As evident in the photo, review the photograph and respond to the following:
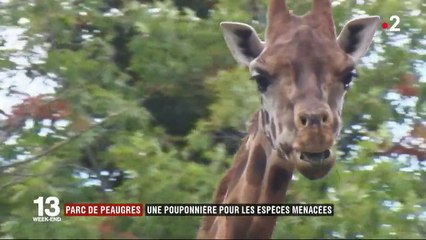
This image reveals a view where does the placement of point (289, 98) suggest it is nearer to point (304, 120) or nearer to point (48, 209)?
point (304, 120)

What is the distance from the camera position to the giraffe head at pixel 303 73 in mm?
4379

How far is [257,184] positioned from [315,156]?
0.61 meters

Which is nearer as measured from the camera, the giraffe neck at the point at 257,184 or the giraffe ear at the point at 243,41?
the giraffe neck at the point at 257,184

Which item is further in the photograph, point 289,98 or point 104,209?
point 104,209

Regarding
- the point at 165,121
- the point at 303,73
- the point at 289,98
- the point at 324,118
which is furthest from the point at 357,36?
the point at 165,121

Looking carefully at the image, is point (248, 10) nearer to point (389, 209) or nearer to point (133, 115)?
point (133, 115)

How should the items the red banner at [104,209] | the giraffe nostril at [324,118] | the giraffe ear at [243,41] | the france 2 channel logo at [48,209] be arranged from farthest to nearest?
the france 2 channel logo at [48,209]
the red banner at [104,209]
the giraffe ear at [243,41]
the giraffe nostril at [324,118]

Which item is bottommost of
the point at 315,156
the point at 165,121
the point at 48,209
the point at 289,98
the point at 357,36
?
the point at 48,209

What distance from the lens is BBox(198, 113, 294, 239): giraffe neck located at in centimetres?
481

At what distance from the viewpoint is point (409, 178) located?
6.52 meters

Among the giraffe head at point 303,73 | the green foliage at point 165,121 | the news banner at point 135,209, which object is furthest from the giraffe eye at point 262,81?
the green foliage at point 165,121

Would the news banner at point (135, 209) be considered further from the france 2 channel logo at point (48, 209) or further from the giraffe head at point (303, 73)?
the giraffe head at point (303, 73)

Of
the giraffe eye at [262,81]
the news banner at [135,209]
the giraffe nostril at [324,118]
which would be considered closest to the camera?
the giraffe nostril at [324,118]

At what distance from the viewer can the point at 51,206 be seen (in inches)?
A: 246
